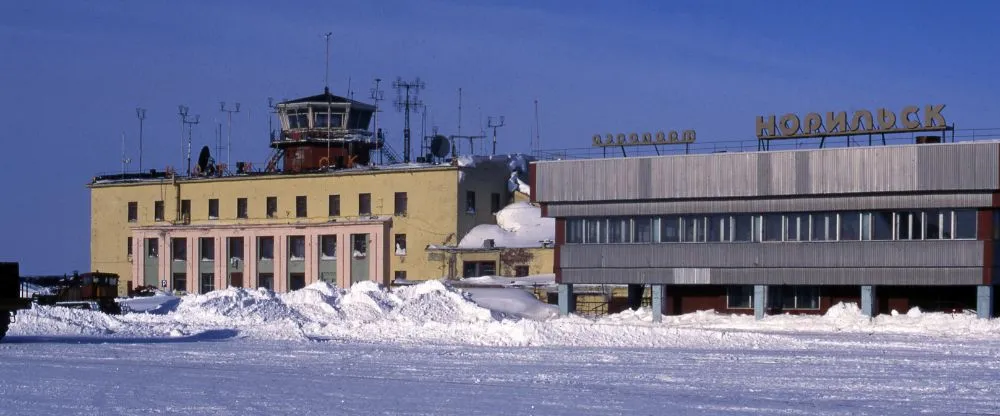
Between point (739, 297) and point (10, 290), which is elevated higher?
point (10, 290)

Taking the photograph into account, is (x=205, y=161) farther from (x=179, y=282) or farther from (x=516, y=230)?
(x=516, y=230)

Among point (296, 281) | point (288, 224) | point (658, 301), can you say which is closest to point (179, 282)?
point (296, 281)

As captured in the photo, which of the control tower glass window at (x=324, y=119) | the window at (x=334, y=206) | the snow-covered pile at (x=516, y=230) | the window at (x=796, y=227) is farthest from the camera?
the control tower glass window at (x=324, y=119)

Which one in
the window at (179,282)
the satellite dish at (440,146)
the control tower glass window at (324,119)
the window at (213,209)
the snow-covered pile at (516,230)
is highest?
the control tower glass window at (324,119)

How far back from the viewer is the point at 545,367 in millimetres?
37781

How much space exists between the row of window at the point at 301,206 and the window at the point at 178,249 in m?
1.49

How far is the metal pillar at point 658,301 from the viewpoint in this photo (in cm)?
6319

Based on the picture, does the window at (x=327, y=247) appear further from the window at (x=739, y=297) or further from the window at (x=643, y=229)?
the window at (x=739, y=297)

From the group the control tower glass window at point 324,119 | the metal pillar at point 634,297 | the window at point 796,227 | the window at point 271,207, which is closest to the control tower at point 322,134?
the control tower glass window at point 324,119

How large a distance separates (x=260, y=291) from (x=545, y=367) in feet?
104

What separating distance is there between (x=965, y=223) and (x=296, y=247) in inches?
1611

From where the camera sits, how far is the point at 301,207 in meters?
87.2

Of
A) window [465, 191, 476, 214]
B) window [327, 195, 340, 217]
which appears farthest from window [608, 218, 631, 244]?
window [327, 195, 340, 217]

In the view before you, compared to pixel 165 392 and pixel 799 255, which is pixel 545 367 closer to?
pixel 165 392
